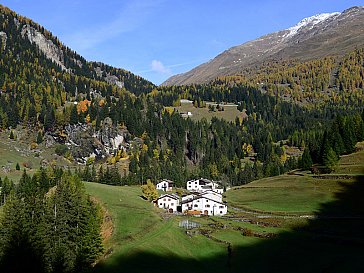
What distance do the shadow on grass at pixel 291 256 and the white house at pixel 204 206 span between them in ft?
89.3

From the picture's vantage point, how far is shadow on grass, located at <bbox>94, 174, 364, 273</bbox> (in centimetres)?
5794

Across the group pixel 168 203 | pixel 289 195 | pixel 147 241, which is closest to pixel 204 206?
pixel 168 203

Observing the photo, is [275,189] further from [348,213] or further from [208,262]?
[208,262]

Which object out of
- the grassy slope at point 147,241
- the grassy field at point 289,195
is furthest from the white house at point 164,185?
the grassy slope at point 147,241

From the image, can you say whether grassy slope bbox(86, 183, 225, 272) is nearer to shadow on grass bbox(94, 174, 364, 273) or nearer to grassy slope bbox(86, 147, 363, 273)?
grassy slope bbox(86, 147, 363, 273)

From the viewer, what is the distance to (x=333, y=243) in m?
73.9

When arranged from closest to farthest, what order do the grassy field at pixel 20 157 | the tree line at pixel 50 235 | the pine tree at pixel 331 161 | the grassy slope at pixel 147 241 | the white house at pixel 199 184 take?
the grassy slope at pixel 147 241
the tree line at pixel 50 235
the pine tree at pixel 331 161
the grassy field at pixel 20 157
the white house at pixel 199 184

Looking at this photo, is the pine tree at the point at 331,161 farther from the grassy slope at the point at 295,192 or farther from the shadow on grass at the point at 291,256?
the shadow on grass at the point at 291,256

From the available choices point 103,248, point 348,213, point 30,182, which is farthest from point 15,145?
point 348,213

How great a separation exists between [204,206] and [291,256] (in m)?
49.1

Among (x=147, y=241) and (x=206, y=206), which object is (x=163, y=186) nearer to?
(x=206, y=206)

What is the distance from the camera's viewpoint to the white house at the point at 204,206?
109 m

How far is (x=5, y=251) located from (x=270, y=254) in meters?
43.6

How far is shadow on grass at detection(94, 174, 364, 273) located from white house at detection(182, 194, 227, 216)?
89.3 ft
